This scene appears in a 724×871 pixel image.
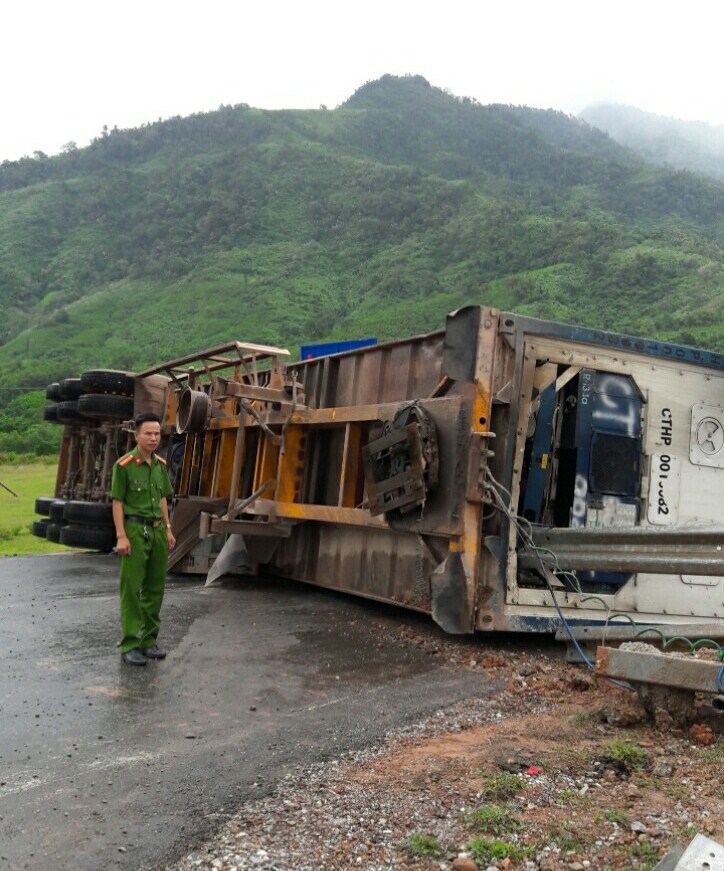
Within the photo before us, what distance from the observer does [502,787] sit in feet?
11.1

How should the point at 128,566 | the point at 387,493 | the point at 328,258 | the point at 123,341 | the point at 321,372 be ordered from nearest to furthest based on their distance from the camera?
the point at 128,566 → the point at 387,493 → the point at 321,372 → the point at 123,341 → the point at 328,258

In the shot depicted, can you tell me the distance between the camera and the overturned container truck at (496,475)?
19.9 ft

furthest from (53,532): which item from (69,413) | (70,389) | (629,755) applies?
(629,755)

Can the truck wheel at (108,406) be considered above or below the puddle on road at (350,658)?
above

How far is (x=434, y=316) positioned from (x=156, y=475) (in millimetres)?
45958

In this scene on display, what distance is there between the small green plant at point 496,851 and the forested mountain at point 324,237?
31625mm

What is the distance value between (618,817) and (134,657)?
3.39 m

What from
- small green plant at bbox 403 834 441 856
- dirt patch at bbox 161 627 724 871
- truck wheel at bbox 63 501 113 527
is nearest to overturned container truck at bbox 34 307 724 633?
dirt patch at bbox 161 627 724 871

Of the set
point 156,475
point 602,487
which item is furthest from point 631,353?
point 156,475

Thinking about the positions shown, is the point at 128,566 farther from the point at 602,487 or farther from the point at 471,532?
the point at 602,487

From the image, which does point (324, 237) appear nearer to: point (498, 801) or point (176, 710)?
point (176, 710)

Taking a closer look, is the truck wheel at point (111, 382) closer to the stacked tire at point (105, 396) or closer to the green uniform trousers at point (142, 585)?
the stacked tire at point (105, 396)

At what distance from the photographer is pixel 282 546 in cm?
910

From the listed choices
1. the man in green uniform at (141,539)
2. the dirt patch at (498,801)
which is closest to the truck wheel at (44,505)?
the man in green uniform at (141,539)
